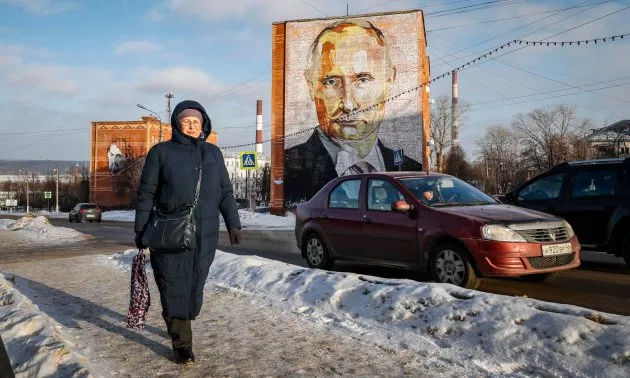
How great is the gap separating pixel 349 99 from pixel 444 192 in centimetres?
2836

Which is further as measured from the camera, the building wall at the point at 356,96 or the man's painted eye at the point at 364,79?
the man's painted eye at the point at 364,79

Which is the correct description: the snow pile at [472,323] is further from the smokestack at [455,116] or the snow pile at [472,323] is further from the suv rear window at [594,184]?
the smokestack at [455,116]

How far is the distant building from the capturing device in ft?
197

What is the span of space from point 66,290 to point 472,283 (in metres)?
5.29

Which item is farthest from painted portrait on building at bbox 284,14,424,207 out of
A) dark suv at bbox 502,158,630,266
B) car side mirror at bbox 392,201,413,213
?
car side mirror at bbox 392,201,413,213

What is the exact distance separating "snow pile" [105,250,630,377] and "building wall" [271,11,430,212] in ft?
93.1

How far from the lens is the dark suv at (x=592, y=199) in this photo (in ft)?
25.9

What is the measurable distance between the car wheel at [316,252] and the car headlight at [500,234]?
9.09 feet

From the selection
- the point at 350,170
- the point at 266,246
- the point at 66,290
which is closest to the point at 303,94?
the point at 350,170

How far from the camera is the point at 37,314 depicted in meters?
4.88

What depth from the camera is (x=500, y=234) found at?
5945 millimetres

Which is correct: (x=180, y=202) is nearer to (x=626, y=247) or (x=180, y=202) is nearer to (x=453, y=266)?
(x=453, y=266)

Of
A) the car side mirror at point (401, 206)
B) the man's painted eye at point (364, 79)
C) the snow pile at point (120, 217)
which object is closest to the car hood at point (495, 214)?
the car side mirror at point (401, 206)

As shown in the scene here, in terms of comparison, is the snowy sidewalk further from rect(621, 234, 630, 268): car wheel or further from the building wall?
the building wall
